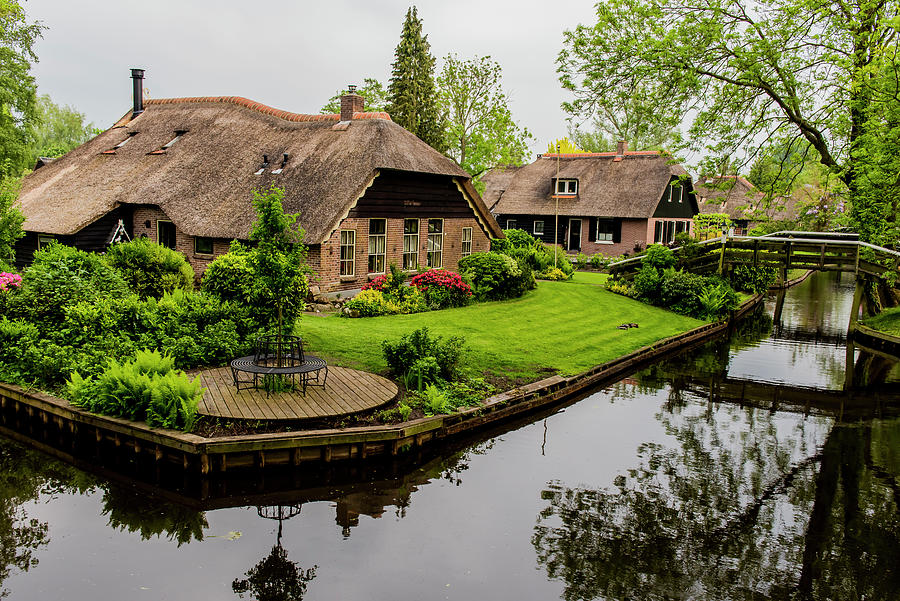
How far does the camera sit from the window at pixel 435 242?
26.9 metres

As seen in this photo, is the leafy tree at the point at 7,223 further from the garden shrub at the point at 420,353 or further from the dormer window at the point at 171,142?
the dormer window at the point at 171,142

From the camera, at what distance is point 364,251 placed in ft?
77.2

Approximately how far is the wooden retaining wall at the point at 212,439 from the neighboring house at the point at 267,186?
10.0m

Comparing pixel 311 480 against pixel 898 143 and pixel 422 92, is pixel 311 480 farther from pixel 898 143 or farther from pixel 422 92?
pixel 422 92

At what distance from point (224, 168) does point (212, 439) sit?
17592 millimetres

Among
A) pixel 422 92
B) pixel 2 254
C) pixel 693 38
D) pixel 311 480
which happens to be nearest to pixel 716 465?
pixel 311 480

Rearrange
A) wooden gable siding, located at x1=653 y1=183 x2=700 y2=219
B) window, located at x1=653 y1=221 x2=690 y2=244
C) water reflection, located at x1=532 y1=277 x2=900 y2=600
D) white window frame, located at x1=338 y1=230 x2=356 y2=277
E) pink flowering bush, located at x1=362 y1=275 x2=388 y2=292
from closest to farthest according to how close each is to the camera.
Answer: water reflection, located at x1=532 y1=277 x2=900 y2=600, pink flowering bush, located at x1=362 y1=275 x2=388 y2=292, white window frame, located at x1=338 y1=230 x2=356 y2=277, wooden gable siding, located at x1=653 y1=183 x2=700 y2=219, window, located at x1=653 y1=221 x2=690 y2=244

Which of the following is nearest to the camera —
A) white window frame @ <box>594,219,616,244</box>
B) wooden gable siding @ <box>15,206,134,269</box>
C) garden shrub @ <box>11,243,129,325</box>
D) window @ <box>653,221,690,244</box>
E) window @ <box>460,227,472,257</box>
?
garden shrub @ <box>11,243,129,325</box>

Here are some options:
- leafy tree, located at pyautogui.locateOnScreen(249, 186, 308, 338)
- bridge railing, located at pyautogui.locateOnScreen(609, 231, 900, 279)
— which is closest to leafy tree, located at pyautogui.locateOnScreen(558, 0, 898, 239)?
bridge railing, located at pyautogui.locateOnScreen(609, 231, 900, 279)

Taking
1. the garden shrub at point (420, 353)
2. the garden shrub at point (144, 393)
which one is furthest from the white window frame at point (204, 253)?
the garden shrub at point (144, 393)

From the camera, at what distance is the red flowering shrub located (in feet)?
72.6

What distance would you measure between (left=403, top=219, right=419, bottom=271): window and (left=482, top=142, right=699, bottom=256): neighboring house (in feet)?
58.8

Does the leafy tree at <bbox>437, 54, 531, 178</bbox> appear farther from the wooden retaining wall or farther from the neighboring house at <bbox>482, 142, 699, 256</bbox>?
the wooden retaining wall

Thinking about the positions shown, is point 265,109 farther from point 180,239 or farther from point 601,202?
point 601,202
